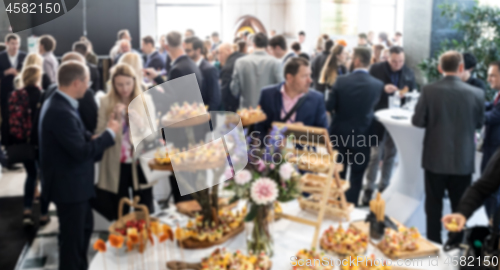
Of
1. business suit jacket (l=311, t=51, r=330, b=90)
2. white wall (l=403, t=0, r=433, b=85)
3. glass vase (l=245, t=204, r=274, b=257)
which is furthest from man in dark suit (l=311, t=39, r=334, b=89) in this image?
glass vase (l=245, t=204, r=274, b=257)

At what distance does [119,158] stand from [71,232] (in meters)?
0.52

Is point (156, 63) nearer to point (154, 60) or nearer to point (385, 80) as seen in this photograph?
point (154, 60)

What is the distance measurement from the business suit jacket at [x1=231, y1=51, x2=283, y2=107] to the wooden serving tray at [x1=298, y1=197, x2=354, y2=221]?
68.7 inches

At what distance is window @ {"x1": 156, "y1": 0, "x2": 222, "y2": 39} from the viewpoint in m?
8.17

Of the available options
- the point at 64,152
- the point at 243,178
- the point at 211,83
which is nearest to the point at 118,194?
the point at 64,152

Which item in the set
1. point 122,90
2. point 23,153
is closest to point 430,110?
point 122,90

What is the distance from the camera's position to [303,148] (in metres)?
2.04

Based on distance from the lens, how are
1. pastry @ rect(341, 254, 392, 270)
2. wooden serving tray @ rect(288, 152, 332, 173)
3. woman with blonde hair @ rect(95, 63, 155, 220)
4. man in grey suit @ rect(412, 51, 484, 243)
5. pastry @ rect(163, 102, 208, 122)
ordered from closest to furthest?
pastry @ rect(163, 102, 208, 122), pastry @ rect(341, 254, 392, 270), wooden serving tray @ rect(288, 152, 332, 173), woman with blonde hair @ rect(95, 63, 155, 220), man in grey suit @ rect(412, 51, 484, 243)

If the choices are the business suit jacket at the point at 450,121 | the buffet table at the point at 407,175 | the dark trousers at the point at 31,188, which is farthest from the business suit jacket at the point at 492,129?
the dark trousers at the point at 31,188

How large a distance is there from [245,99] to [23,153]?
1.68 meters

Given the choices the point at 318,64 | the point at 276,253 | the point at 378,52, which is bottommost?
the point at 276,253

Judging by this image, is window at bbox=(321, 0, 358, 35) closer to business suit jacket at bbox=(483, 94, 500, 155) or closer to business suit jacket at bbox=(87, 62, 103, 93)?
business suit jacket at bbox=(87, 62, 103, 93)

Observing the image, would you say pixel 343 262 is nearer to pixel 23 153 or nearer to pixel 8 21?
pixel 8 21

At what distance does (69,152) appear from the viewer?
6.96 ft
